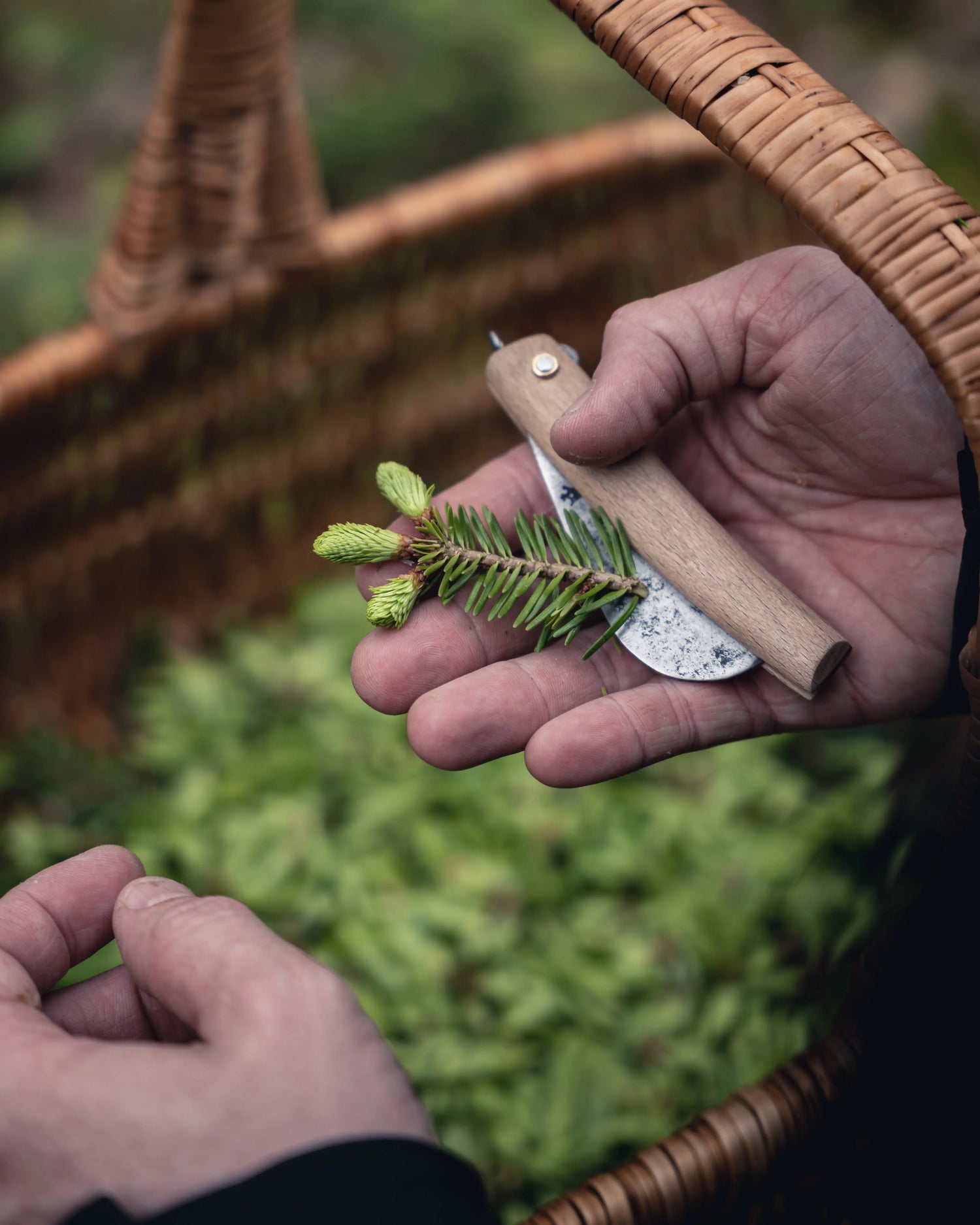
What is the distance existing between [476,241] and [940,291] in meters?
1.32

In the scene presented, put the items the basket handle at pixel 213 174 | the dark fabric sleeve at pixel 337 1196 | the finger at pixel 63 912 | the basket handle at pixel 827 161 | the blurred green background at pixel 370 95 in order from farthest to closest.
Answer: the blurred green background at pixel 370 95
the basket handle at pixel 213 174
the finger at pixel 63 912
the basket handle at pixel 827 161
the dark fabric sleeve at pixel 337 1196

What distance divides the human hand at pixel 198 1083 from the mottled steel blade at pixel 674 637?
1.39 feet

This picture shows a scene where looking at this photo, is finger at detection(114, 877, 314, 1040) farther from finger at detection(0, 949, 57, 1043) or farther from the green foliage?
the green foliage

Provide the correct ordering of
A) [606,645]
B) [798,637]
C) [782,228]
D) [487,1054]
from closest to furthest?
[798,637]
[606,645]
[487,1054]
[782,228]

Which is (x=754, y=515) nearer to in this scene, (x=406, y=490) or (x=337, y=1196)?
(x=406, y=490)

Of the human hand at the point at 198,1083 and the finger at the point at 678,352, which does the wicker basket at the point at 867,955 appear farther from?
the human hand at the point at 198,1083

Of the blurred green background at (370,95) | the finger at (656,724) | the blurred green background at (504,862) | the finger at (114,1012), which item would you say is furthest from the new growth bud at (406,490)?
the blurred green background at (370,95)

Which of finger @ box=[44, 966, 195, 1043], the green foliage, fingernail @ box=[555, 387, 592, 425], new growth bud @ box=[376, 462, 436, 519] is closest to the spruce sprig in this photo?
new growth bud @ box=[376, 462, 436, 519]

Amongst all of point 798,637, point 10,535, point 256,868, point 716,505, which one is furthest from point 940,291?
point 10,535

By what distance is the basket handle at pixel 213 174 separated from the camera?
134cm

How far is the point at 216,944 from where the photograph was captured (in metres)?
0.70

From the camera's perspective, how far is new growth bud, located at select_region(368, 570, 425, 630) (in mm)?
898

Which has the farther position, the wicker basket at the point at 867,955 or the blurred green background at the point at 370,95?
the blurred green background at the point at 370,95

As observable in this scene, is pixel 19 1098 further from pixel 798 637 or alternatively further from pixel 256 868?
pixel 256 868
